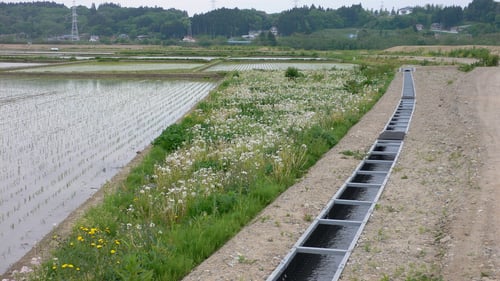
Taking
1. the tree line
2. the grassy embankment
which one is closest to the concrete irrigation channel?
the grassy embankment

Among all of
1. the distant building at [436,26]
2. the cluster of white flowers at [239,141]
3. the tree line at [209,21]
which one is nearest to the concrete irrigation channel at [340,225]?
the cluster of white flowers at [239,141]

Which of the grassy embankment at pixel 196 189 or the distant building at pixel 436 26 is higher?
the distant building at pixel 436 26

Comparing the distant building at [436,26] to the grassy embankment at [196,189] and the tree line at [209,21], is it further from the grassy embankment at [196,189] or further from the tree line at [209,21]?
the grassy embankment at [196,189]

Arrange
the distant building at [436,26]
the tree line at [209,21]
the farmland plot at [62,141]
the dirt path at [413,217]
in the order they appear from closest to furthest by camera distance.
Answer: the dirt path at [413,217]
the farmland plot at [62,141]
the tree line at [209,21]
the distant building at [436,26]

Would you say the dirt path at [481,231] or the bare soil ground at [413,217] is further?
the bare soil ground at [413,217]

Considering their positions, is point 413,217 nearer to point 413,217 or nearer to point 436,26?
point 413,217

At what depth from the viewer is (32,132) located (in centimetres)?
1574

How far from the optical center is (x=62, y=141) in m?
Answer: 14.6

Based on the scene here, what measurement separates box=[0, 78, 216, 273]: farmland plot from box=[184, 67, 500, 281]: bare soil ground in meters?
3.41

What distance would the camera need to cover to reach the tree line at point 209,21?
131 meters

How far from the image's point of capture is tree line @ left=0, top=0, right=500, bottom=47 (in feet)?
Answer: 429

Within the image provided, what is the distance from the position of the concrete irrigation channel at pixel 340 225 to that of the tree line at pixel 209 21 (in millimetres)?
113895

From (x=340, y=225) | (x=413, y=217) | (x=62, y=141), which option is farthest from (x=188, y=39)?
(x=413, y=217)

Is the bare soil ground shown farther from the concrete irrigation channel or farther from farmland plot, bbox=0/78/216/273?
farmland plot, bbox=0/78/216/273
